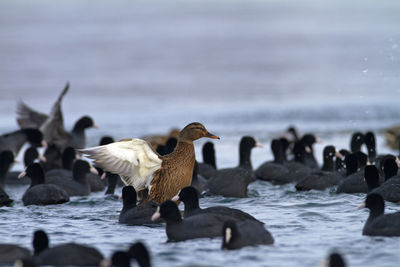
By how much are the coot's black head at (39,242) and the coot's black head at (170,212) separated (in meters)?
1.39

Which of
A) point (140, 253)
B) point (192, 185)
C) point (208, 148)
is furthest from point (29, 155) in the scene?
point (140, 253)

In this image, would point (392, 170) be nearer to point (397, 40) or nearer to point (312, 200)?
point (312, 200)

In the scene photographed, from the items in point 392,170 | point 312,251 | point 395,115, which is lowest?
point 312,251

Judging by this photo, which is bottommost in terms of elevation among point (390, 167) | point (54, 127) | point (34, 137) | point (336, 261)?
point (336, 261)

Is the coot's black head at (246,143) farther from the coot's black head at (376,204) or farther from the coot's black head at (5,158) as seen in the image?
the coot's black head at (376,204)

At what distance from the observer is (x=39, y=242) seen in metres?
7.00

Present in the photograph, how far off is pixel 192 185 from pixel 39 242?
194 inches

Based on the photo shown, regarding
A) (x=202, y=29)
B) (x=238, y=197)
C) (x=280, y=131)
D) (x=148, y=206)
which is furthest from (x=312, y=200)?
(x=202, y=29)

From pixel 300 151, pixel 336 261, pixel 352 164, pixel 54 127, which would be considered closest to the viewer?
pixel 336 261

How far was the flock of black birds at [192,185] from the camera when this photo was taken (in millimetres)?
6848

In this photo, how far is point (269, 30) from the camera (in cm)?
5034

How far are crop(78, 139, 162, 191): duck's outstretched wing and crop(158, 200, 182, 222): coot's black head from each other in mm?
1761

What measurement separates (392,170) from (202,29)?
43.4m

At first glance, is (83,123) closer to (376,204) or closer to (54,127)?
(54,127)
